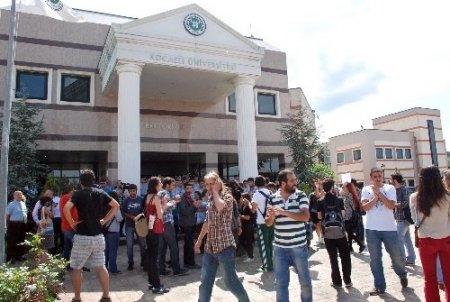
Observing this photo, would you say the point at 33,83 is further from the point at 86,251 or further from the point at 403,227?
the point at 403,227

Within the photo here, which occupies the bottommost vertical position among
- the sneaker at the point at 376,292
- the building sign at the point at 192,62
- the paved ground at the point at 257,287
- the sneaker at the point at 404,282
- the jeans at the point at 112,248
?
the paved ground at the point at 257,287

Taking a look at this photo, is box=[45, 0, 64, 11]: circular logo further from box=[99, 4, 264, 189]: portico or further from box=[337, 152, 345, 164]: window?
box=[337, 152, 345, 164]: window

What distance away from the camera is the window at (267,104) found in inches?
808

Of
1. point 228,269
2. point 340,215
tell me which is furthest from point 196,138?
point 228,269

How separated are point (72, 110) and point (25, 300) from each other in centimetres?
1377

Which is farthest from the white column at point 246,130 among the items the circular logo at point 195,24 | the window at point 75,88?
the window at point 75,88

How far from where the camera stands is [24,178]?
1315 centimetres

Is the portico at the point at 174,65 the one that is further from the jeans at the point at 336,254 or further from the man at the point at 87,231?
the jeans at the point at 336,254

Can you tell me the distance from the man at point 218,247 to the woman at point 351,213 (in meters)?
5.35

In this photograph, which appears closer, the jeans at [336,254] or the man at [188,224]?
the jeans at [336,254]

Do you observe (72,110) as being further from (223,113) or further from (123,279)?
(123,279)

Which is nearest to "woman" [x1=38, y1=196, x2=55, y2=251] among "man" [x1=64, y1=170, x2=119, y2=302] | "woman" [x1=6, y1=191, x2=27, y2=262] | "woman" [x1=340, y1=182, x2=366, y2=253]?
"woman" [x1=6, y1=191, x2=27, y2=262]

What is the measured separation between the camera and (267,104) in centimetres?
2075

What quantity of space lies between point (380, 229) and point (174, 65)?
9653 millimetres
